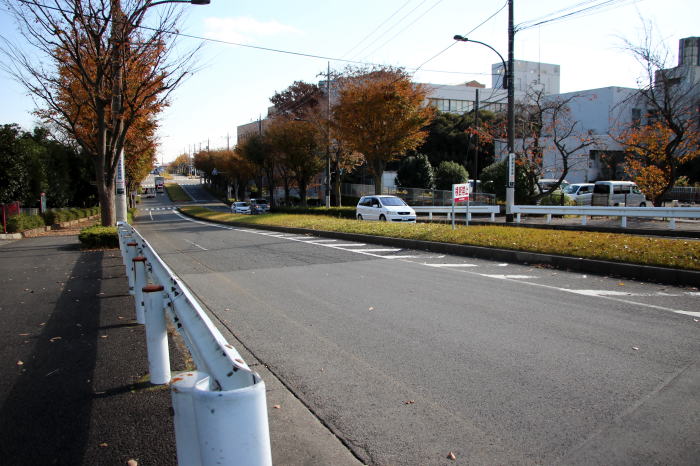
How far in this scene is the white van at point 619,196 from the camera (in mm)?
30748

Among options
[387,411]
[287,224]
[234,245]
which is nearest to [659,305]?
[387,411]

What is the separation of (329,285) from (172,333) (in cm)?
370

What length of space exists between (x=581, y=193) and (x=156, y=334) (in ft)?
121

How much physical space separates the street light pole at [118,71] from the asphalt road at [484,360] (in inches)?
370

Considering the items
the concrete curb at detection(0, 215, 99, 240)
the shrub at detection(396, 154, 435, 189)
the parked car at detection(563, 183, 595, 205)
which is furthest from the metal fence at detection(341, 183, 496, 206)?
the concrete curb at detection(0, 215, 99, 240)

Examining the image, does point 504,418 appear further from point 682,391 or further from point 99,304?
point 99,304

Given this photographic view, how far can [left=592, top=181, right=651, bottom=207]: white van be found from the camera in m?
30.7

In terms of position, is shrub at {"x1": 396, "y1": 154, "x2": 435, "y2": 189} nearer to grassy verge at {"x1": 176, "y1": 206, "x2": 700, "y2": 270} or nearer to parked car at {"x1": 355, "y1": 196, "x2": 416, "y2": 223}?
parked car at {"x1": 355, "y1": 196, "x2": 416, "y2": 223}

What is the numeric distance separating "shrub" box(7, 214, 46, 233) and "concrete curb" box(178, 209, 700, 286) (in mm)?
16810

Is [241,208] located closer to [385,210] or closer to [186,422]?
[385,210]

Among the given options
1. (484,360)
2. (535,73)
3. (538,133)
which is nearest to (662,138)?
(538,133)

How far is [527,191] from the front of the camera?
2986 centimetres

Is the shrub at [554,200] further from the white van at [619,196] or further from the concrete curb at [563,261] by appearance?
the concrete curb at [563,261]

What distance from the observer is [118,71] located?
55.8 ft
